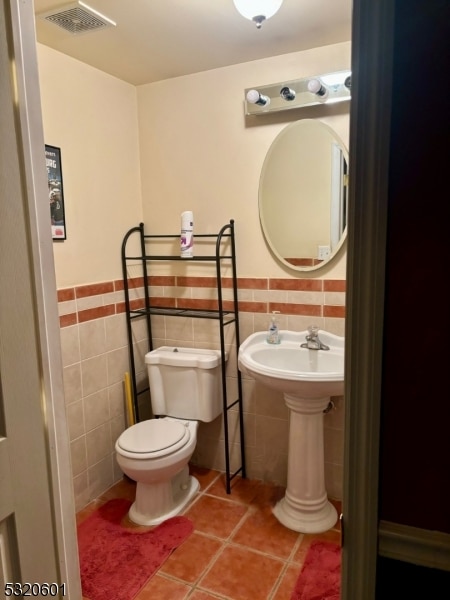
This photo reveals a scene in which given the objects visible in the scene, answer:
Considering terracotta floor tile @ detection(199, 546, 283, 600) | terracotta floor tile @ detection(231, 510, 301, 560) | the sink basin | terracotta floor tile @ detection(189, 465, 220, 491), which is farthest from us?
terracotta floor tile @ detection(189, 465, 220, 491)

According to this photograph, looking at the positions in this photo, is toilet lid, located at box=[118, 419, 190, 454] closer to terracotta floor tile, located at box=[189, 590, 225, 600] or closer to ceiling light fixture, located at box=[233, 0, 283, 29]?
terracotta floor tile, located at box=[189, 590, 225, 600]

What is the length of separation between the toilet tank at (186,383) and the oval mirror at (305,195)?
73 centimetres

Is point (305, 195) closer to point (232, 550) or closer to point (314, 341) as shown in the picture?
point (314, 341)

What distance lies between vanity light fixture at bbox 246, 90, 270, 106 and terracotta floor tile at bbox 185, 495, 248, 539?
2.09 metres

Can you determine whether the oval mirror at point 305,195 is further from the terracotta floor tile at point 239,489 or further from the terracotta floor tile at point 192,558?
the terracotta floor tile at point 192,558

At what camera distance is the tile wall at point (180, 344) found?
227cm

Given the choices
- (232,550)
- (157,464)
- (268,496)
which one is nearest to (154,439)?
(157,464)

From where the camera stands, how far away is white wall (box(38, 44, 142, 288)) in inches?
83.3

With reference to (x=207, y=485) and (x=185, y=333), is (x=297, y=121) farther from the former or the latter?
(x=207, y=485)

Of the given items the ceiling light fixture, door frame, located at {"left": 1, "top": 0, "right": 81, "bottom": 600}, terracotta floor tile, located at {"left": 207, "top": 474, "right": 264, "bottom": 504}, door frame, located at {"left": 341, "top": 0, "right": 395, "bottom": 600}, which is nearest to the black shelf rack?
terracotta floor tile, located at {"left": 207, "top": 474, "right": 264, "bottom": 504}

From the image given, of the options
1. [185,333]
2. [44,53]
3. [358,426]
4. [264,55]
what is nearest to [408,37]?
[358,426]

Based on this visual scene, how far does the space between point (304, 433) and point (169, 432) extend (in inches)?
27.2

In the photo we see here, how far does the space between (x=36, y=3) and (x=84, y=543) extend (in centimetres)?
228

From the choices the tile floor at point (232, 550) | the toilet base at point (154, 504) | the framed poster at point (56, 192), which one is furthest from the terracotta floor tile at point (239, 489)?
the framed poster at point (56, 192)
